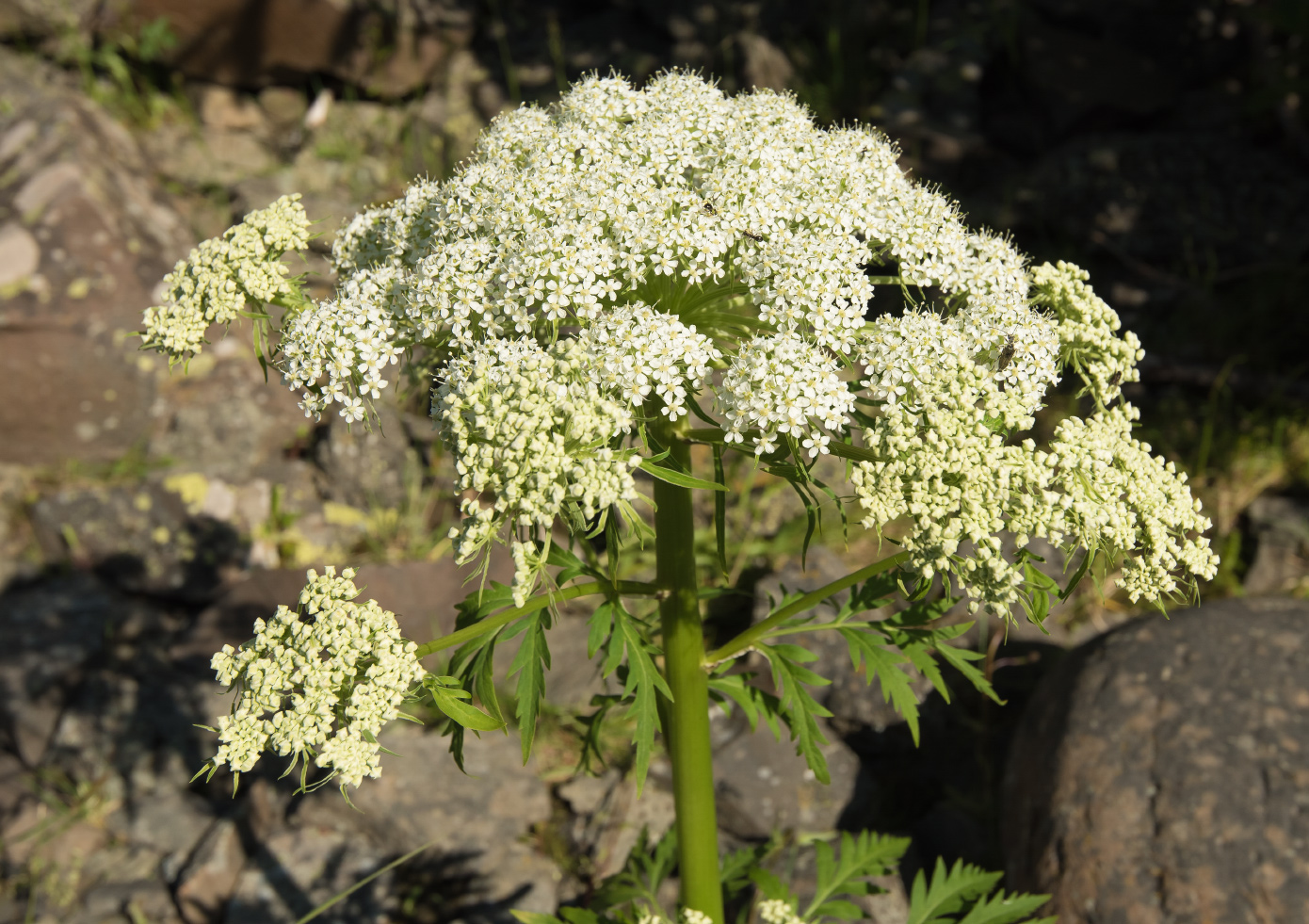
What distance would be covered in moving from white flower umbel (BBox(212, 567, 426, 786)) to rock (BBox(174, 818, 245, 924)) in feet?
11.1

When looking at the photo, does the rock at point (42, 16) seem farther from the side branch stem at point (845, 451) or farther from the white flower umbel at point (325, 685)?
the side branch stem at point (845, 451)

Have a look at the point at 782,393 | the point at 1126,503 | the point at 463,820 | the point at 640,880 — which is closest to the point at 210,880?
the point at 463,820

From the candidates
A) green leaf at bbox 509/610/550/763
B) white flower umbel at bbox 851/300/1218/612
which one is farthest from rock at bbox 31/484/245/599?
white flower umbel at bbox 851/300/1218/612

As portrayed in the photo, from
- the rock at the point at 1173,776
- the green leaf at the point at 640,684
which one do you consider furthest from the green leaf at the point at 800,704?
the rock at the point at 1173,776

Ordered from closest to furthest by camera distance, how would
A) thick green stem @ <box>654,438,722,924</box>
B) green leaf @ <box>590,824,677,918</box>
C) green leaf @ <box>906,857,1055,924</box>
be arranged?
thick green stem @ <box>654,438,722,924</box>, green leaf @ <box>906,857,1055,924</box>, green leaf @ <box>590,824,677,918</box>

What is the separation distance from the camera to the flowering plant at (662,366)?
2.33m

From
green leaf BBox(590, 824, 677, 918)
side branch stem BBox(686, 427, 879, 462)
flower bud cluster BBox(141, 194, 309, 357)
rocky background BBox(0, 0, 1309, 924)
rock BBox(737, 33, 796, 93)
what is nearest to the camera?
side branch stem BBox(686, 427, 879, 462)

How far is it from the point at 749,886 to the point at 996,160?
6980 millimetres

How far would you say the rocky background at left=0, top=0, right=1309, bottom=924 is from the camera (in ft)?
14.9

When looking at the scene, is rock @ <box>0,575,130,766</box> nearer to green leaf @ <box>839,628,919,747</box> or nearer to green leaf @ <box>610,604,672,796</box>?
green leaf @ <box>610,604,672,796</box>

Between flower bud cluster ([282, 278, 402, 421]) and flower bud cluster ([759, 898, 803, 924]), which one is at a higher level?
flower bud cluster ([282, 278, 402, 421])

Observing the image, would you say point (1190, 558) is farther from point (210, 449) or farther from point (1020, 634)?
point (210, 449)

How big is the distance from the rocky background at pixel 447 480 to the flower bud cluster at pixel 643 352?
114 cm

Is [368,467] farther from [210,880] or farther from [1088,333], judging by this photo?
[1088,333]
